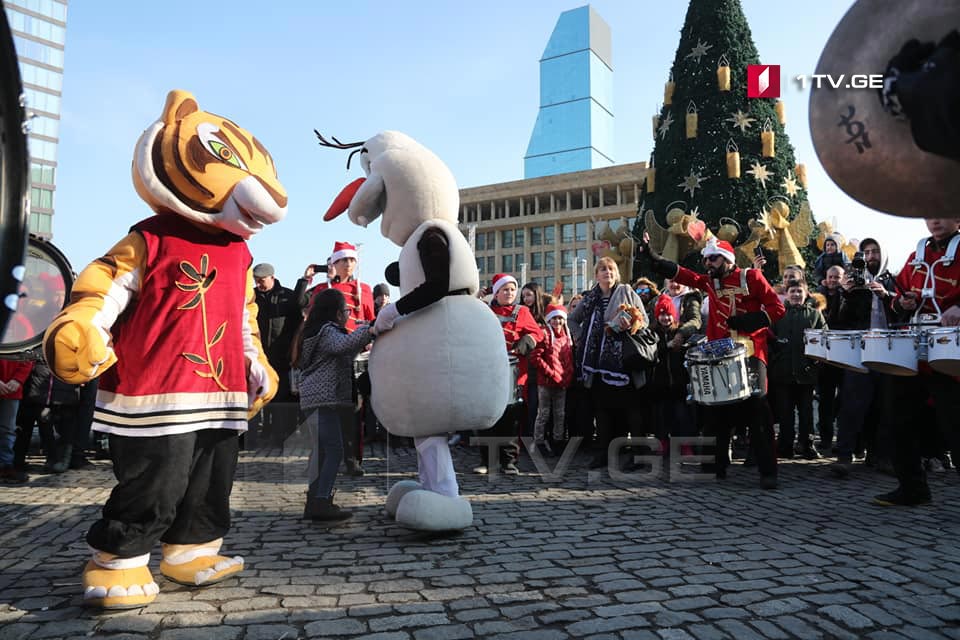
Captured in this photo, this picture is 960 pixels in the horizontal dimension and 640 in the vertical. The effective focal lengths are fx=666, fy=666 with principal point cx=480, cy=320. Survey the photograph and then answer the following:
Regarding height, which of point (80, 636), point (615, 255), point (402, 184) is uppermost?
point (615, 255)

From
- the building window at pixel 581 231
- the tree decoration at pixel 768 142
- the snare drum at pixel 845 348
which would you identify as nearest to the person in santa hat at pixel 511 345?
the snare drum at pixel 845 348

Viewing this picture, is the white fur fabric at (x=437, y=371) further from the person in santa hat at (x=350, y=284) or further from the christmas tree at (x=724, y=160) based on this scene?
the christmas tree at (x=724, y=160)

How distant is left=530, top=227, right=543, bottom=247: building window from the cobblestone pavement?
71819mm

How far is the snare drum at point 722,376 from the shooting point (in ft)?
18.3

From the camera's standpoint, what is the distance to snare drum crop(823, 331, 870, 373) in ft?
16.2

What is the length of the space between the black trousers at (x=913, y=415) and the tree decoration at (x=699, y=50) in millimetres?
12417

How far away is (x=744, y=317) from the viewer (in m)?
5.75

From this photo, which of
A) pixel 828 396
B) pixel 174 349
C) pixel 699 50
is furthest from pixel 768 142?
pixel 174 349

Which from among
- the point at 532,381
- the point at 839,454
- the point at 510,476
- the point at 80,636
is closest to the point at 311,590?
the point at 80,636

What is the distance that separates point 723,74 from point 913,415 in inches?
474

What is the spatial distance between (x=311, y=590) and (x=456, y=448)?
19.2ft

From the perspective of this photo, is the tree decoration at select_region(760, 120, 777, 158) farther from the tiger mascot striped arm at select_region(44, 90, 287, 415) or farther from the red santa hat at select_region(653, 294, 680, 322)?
the tiger mascot striped arm at select_region(44, 90, 287, 415)

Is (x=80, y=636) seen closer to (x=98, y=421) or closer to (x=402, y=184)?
(x=98, y=421)

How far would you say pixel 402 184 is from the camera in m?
4.39
